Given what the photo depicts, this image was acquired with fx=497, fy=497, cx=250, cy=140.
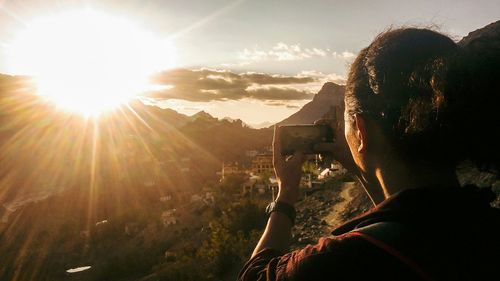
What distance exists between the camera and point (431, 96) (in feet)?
4.31

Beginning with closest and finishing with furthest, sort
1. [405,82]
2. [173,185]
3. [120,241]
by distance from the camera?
[405,82] → [120,241] → [173,185]

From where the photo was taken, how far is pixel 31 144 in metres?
70.2

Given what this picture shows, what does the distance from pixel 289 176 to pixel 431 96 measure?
26.3 inches

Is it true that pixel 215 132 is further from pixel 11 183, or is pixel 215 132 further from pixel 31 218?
pixel 31 218

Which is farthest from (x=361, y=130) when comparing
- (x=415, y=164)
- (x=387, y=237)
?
(x=387, y=237)

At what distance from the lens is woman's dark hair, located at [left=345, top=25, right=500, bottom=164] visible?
1.30 m

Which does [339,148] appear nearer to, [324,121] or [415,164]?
[324,121]

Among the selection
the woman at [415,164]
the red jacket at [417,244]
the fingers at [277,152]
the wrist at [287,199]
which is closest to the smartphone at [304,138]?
the fingers at [277,152]

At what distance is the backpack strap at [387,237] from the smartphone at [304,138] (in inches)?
28.4

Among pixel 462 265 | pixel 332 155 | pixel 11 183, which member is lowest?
pixel 11 183

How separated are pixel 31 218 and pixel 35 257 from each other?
15.6 meters

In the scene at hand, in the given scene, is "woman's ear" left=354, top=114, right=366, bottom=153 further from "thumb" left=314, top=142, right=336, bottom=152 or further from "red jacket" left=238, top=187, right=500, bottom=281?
"thumb" left=314, top=142, right=336, bottom=152

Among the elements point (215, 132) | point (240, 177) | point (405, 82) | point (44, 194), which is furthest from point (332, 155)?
point (215, 132)

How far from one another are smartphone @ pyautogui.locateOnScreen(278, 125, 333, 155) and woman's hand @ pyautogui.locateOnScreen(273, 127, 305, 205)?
0.10 ft
